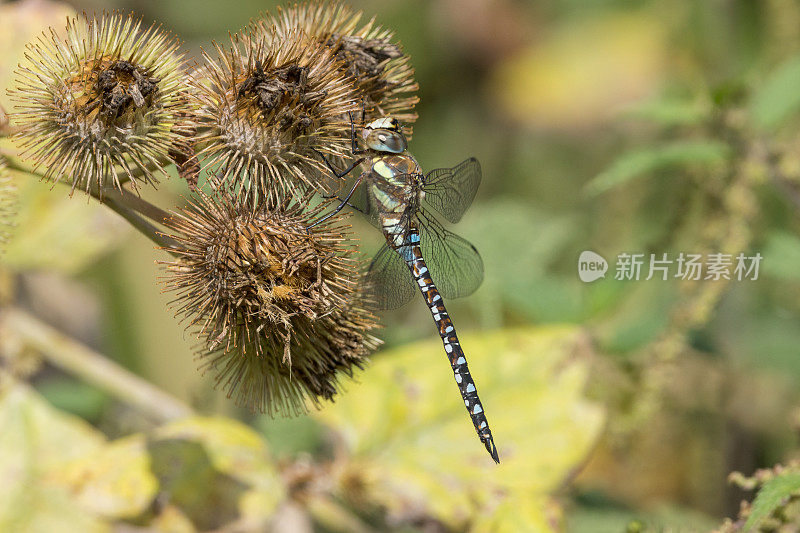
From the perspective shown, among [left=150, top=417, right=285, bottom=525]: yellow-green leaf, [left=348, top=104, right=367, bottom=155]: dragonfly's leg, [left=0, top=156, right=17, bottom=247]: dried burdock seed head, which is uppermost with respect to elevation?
[left=348, top=104, right=367, bottom=155]: dragonfly's leg

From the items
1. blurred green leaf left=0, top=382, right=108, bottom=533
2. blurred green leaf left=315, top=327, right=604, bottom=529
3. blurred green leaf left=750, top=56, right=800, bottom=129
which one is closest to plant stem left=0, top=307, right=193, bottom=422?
blurred green leaf left=0, top=382, right=108, bottom=533

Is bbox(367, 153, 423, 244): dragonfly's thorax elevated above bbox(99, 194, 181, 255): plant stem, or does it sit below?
above

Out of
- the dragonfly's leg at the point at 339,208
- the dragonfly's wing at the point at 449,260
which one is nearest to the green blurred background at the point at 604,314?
the dragonfly's wing at the point at 449,260

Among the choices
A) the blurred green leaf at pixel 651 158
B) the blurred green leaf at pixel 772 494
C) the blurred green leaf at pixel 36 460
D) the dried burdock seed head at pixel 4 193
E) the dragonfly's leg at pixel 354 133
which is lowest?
the blurred green leaf at pixel 36 460

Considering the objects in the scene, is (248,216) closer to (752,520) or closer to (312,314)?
(312,314)

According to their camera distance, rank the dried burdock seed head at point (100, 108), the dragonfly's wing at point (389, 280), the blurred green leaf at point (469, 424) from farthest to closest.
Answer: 1. the blurred green leaf at point (469, 424)
2. the dragonfly's wing at point (389, 280)
3. the dried burdock seed head at point (100, 108)

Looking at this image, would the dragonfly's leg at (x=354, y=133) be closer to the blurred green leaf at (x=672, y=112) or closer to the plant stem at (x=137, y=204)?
the plant stem at (x=137, y=204)

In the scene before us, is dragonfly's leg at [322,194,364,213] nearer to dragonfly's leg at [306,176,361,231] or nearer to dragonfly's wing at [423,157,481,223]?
dragonfly's leg at [306,176,361,231]

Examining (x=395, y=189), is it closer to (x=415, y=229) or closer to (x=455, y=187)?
(x=415, y=229)

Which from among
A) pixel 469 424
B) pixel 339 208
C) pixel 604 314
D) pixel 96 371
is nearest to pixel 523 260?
pixel 604 314
